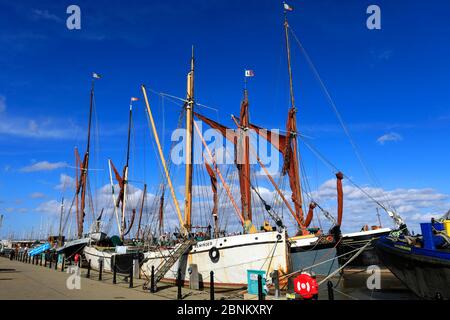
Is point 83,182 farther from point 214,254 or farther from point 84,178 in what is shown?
point 214,254

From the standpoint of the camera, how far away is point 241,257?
744 inches

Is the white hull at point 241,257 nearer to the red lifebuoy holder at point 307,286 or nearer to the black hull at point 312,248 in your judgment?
the black hull at point 312,248

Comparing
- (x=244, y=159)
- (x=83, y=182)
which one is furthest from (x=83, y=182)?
(x=244, y=159)

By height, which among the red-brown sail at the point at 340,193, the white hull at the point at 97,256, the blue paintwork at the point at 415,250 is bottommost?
the white hull at the point at 97,256

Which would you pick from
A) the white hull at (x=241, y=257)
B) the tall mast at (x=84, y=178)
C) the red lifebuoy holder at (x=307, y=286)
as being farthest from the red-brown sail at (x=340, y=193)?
the tall mast at (x=84, y=178)

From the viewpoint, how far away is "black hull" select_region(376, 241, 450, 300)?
10719 mm

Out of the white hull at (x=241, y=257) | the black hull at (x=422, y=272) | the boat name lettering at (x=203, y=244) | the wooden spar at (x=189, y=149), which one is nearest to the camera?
the black hull at (x=422, y=272)

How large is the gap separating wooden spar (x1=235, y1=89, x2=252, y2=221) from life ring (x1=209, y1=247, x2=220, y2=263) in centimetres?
1049

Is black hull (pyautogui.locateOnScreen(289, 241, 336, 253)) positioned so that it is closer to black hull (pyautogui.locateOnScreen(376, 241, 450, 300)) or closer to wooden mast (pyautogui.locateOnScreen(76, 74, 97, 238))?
→ black hull (pyautogui.locateOnScreen(376, 241, 450, 300))

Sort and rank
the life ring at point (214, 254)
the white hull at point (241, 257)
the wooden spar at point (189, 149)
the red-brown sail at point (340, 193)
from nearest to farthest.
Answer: the white hull at point (241, 257) → the life ring at point (214, 254) → the wooden spar at point (189, 149) → the red-brown sail at point (340, 193)

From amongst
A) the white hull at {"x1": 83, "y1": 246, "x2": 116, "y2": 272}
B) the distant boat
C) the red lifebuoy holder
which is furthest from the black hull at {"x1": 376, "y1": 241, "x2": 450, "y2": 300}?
the white hull at {"x1": 83, "y1": 246, "x2": 116, "y2": 272}

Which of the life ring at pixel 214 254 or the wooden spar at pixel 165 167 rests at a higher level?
the wooden spar at pixel 165 167

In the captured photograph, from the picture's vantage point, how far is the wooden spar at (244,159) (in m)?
31.8

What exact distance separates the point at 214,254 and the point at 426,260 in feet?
36.7
